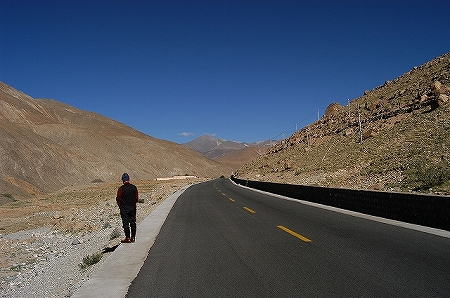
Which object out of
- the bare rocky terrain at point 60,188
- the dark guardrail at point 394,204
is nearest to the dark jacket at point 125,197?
the bare rocky terrain at point 60,188

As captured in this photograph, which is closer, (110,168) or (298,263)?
(298,263)

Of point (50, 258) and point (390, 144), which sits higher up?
point (390, 144)

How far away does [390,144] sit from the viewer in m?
34.3

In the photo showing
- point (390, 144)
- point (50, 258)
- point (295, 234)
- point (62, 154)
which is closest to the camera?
point (295, 234)

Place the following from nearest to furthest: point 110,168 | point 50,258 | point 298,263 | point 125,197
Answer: point 298,263 < point 125,197 < point 50,258 < point 110,168

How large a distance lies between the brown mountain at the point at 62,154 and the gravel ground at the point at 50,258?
108 feet

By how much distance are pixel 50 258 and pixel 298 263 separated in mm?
9685

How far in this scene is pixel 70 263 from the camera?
10281 mm

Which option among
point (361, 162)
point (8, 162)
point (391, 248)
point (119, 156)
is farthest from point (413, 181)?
point (119, 156)

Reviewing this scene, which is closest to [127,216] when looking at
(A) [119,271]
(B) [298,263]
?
(A) [119,271]

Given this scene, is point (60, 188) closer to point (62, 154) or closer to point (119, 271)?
point (62, 154)

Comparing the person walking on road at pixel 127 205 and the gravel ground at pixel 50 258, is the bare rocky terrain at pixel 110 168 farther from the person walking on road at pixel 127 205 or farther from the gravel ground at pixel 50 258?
the person walking on road at pixel 127 205

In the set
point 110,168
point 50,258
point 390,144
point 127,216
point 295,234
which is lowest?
point 50,258

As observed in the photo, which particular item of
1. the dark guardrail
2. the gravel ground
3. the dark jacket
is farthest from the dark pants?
the dark guardrail
